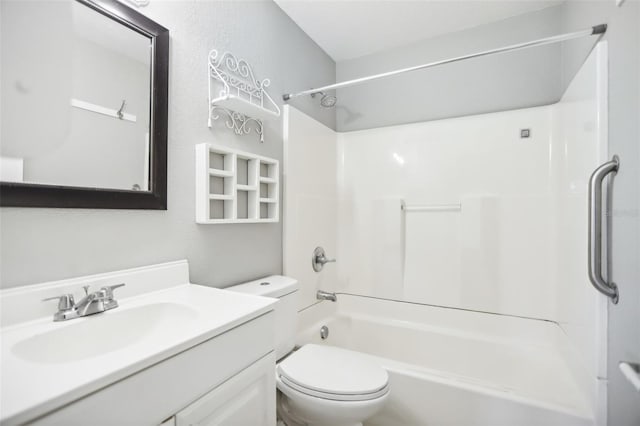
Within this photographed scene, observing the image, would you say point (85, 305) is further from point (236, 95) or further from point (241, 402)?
point (236, 95)

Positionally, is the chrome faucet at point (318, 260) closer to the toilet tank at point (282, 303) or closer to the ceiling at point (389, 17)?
the toilet tank at point (282, 303)

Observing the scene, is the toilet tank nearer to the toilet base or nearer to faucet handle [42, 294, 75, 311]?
the toilet base

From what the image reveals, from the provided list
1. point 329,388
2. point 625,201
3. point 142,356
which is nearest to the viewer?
point 142,356

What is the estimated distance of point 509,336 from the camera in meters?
1.89

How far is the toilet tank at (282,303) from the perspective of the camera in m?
1.41

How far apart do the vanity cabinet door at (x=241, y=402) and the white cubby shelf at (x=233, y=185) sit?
63cm

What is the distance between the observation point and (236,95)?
148 centimetres

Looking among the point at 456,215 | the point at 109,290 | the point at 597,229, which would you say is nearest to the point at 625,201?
the point at 597,229

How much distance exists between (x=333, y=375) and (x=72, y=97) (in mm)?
1405

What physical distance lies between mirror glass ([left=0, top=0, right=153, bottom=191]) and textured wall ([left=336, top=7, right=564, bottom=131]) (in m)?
1.70

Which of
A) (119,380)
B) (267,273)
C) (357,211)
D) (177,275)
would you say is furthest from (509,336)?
(119,380)

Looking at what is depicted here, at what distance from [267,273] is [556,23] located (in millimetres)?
2368

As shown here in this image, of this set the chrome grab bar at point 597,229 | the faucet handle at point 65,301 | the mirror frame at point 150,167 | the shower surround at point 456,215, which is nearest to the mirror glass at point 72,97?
the mirror frame at point 150,167

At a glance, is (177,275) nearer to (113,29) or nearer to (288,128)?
(113,29)
